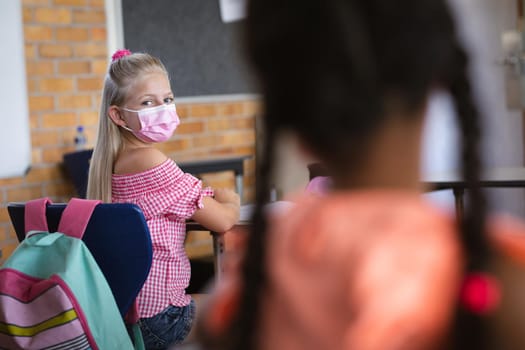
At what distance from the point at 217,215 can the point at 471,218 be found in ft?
5.02

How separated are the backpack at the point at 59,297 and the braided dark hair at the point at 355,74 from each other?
1.10 metres

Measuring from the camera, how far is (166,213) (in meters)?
2.02

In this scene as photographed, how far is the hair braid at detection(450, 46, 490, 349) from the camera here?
1.75 ft

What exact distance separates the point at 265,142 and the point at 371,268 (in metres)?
0.12

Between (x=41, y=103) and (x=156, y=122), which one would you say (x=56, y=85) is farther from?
(x=156, y=122)

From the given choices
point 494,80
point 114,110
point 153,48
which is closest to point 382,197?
point 114,110

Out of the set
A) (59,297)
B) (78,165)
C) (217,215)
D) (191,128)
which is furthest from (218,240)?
(191,128)

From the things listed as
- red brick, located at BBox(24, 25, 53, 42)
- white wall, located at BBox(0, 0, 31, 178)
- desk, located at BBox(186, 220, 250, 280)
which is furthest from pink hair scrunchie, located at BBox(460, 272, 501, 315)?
red brick, located at BBox(24, 25, 53, 42)

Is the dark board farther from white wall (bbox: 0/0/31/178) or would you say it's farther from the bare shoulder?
the bare shoulder

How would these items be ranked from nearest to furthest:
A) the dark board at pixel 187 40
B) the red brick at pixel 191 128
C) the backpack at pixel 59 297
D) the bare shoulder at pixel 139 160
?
the backpack at pixel 59 297 → the bare shoulder at pixel 139 160 → the dark board at pixel 187 40 → the red brick at pixel 191 128

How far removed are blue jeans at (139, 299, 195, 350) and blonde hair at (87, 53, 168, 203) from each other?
1.24 ft

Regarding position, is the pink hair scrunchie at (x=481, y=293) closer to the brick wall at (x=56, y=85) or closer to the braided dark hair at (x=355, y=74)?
the braided dark hair at (x=355, y=74)

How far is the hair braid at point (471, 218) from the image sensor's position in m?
0.53

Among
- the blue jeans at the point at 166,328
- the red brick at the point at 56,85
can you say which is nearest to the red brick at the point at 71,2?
the red brick at the point at 56,85
